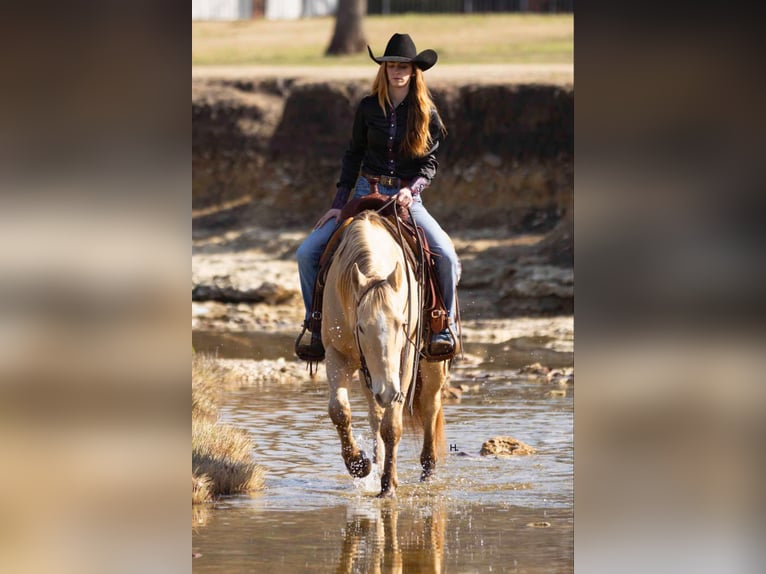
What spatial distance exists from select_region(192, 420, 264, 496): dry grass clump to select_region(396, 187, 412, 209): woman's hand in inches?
70.4

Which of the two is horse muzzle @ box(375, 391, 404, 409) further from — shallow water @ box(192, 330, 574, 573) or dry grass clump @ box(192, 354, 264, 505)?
dry grass clump @ box(192, 354, 264, 505)

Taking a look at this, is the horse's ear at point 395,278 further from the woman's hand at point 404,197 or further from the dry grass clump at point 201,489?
the dry grass clump at point 201,489

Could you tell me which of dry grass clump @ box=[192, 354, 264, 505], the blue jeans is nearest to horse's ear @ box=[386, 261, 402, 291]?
the blue jeans

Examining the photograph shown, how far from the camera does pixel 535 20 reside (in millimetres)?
35688

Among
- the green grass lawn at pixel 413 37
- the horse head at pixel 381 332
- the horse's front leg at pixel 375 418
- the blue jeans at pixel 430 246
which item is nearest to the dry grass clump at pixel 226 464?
the horse's front leg at pixel 375 418

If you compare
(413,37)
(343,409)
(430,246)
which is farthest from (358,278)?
(413,37)

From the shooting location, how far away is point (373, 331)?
23.4 feet

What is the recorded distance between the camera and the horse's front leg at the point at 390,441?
765 centimetres

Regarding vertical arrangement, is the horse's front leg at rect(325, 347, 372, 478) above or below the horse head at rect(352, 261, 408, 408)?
below

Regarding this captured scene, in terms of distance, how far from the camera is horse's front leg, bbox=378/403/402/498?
25.1 feet

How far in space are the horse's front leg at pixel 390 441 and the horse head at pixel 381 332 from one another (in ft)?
1.33

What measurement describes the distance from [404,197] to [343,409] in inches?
51.6
